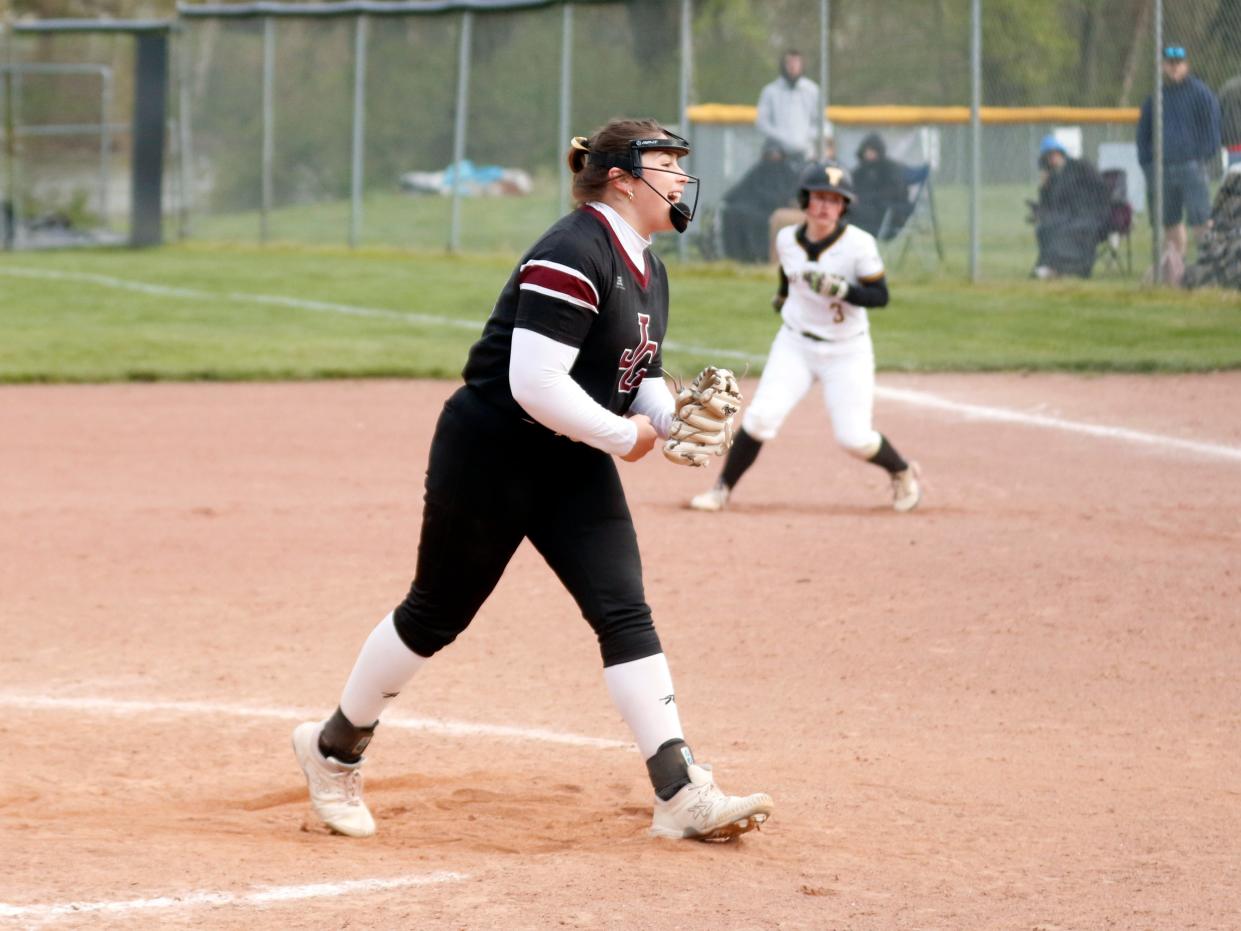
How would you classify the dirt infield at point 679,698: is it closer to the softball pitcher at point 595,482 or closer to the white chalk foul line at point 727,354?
the softball pitcher at point 595,482

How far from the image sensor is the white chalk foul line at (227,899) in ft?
12.6

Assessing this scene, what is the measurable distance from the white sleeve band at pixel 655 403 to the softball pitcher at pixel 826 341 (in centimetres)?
431

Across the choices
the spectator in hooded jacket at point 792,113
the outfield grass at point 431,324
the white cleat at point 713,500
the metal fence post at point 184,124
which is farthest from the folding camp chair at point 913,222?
the metal fence post at point 184,124

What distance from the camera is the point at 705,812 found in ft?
14.5

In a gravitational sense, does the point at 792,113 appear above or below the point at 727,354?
above

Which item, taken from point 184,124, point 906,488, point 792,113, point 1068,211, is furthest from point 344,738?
point 184,124

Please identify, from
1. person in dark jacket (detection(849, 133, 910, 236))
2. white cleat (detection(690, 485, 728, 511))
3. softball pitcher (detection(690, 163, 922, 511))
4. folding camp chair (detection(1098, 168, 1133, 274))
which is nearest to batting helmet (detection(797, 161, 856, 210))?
softball pitcher (detection(690, 163, 922, 511))

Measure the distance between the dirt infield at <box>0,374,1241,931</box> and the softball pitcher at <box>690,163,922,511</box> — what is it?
0.30 m

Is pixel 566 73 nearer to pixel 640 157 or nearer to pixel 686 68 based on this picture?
pixel 686 68

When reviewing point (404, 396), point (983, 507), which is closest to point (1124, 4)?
point (404, 396)

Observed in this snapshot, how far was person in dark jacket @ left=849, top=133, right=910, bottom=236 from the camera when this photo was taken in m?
19.7

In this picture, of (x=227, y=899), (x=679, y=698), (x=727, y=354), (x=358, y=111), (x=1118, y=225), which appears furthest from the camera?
(x=358, y=111)

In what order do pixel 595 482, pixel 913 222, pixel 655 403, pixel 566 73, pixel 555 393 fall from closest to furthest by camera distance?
pixel 555 393
pixel 595 482
pixel 655 403
pixel 913 222
pixel 566 73

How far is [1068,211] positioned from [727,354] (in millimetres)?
5202
